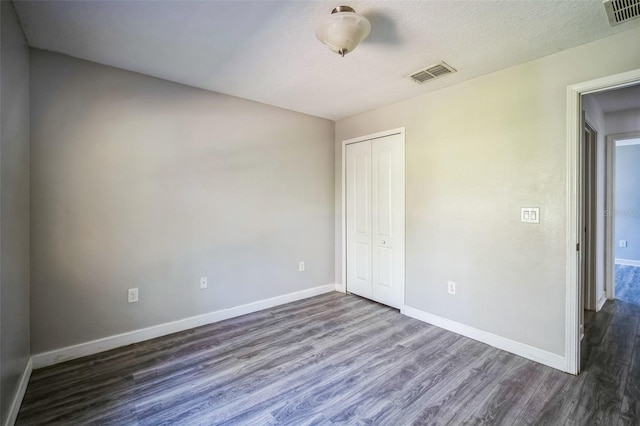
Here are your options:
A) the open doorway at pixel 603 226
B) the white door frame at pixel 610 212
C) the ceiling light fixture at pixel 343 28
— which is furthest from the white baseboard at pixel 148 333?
the white door frame at pixel 610 212

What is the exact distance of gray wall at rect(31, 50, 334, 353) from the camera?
2186 millimetres

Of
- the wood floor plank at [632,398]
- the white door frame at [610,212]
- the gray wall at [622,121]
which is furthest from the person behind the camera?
the white door frame at [610,212]

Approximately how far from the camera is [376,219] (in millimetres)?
3564

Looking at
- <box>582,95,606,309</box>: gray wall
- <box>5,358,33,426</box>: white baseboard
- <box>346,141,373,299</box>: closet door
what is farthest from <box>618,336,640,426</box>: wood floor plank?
<box>5,358,33,426</box>: white baseboard

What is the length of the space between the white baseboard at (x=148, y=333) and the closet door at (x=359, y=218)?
816mm

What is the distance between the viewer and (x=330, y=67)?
242 cm

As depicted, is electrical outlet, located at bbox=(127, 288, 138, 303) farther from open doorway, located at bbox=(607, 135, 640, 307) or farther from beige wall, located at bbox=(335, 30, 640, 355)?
open doorway, located at bbox=(607, 135, 640, 307)

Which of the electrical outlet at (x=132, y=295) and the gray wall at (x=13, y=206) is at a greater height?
the gray wall at (x=13, y=206)

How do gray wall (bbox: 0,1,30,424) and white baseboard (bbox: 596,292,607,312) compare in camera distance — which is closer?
gray wall (bbox: 0,1,30,424)

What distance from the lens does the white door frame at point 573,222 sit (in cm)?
206

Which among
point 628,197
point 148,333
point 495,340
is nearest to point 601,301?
point 495,340

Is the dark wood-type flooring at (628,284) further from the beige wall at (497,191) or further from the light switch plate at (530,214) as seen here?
the light switch plate at (530,214)

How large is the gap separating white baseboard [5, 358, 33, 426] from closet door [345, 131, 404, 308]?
10.4 feet

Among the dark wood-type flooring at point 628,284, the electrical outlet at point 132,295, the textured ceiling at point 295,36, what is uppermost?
the textured ceiling at point 295,36
